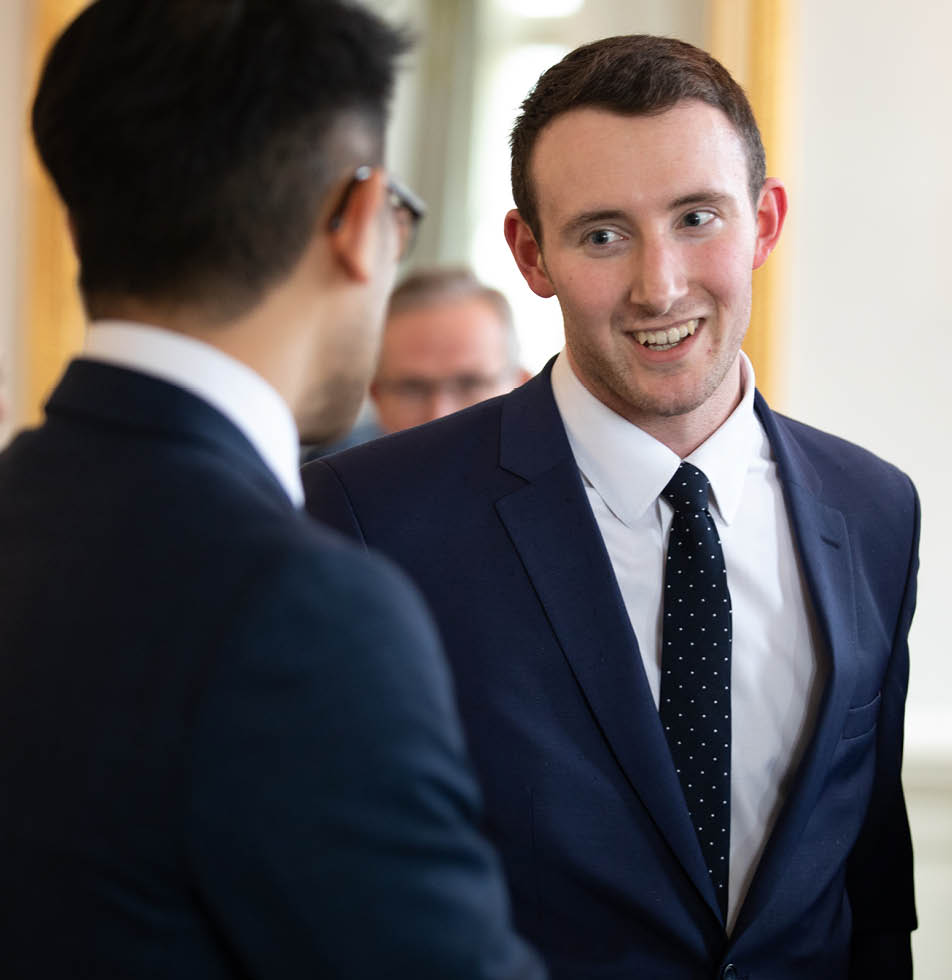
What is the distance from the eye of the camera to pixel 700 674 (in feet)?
5.48

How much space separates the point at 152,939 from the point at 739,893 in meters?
0.98

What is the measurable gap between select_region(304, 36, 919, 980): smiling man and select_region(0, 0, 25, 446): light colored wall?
2424 mm

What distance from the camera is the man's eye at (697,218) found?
1.75 metres

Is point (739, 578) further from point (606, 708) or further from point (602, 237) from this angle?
point (602, 237)

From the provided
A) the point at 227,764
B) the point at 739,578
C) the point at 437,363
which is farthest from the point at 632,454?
the point at 437,363

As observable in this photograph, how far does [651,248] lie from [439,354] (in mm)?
1697

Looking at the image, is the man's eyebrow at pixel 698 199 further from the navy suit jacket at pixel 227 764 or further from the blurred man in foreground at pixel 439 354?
the blurred man in foreground at pixel 439 354

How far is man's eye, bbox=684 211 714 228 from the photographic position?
1747 millimetres

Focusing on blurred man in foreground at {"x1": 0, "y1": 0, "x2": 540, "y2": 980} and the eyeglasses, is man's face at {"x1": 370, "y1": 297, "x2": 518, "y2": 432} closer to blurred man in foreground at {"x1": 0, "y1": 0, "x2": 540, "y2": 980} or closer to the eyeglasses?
the eyeglasses

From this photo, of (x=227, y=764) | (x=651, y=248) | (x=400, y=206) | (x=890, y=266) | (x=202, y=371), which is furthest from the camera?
(x=890, y=266)

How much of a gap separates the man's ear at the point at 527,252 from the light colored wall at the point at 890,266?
184 cm

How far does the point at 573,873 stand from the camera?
1595mm

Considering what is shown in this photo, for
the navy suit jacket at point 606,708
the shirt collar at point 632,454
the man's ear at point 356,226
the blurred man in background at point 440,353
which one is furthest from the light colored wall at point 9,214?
the man's ear at point 356,226

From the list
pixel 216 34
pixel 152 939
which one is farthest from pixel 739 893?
pixel 216 34
